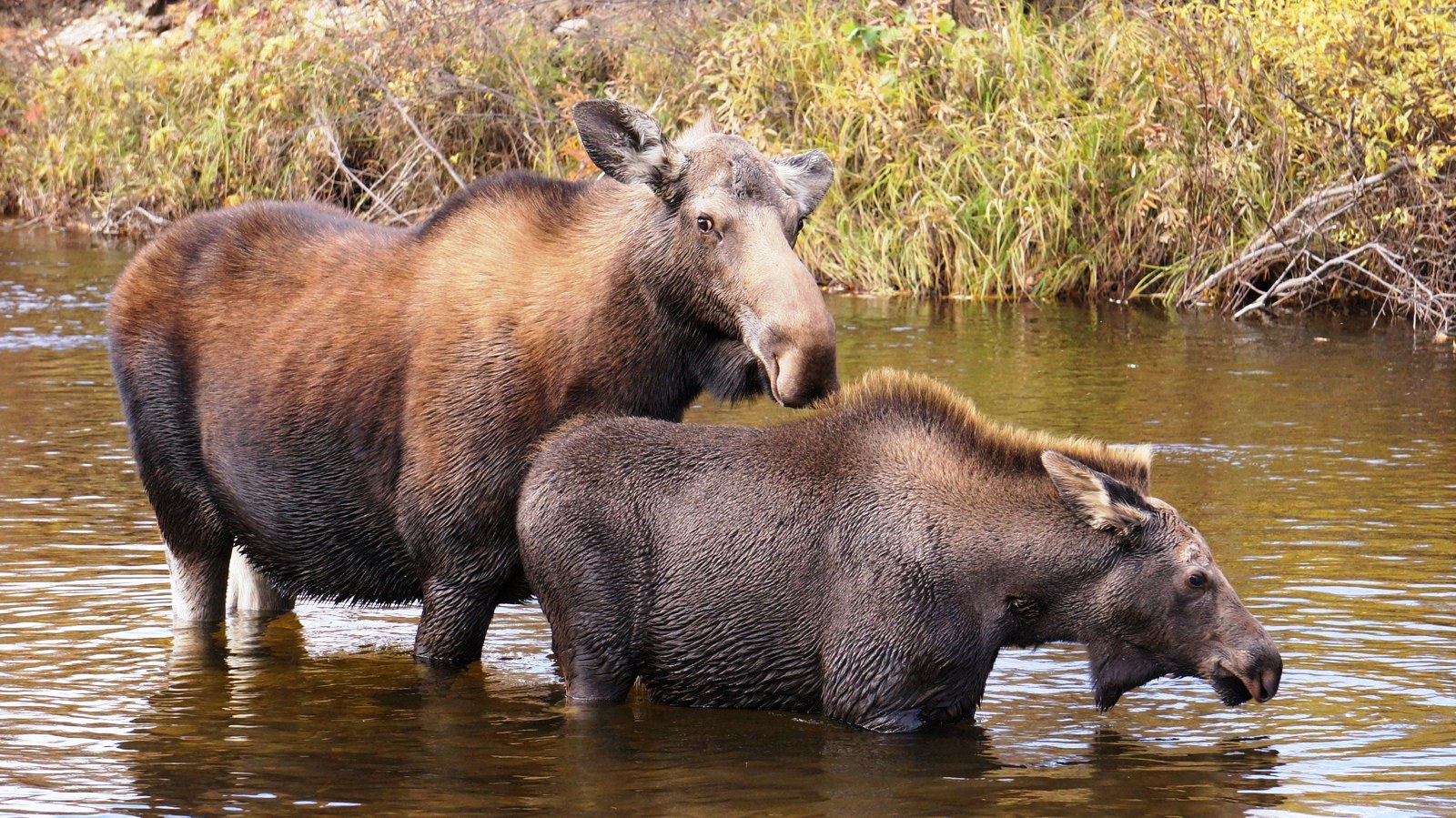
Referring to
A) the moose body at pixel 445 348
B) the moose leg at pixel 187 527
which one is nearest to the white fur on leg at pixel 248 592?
the moose leg at pixel 187 527

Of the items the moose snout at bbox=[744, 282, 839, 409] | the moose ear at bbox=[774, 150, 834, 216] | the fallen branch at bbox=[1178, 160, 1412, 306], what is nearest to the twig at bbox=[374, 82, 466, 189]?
the fallen branch at bbox=[1178, 160, 1412, 306]

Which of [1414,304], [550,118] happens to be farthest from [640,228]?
[550,118]

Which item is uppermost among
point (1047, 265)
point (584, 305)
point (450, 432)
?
point (584, 305)

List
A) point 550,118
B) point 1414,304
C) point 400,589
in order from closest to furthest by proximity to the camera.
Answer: point 400,589 → point 1414,304 → point 550,118

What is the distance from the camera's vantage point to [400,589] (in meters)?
8.07

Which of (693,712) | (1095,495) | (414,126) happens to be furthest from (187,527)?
(414,126)

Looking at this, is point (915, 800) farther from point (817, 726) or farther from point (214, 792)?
point (214, 792)

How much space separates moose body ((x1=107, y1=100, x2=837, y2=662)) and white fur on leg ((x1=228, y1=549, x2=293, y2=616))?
637mm

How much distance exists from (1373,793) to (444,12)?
18856 mm

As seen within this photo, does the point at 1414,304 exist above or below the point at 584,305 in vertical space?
below

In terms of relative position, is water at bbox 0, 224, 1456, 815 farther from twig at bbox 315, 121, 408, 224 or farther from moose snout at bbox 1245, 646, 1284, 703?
twig at bbox 315, 121, 408, 224

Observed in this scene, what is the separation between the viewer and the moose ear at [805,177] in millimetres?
7742

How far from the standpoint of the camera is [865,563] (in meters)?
7.30

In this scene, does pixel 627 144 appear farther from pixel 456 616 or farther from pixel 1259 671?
pixel 1259 671
